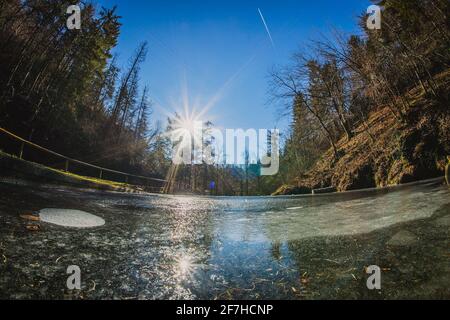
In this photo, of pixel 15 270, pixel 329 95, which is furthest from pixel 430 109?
pixel 15 270

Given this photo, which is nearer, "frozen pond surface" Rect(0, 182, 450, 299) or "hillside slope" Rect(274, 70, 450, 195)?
"frozen pond surface" Rect(0, 182, 450, 299)

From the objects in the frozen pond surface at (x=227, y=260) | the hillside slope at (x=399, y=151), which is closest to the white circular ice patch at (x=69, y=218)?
the frozen pond surface at (x=227, y=260)

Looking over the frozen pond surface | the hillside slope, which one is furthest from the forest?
the frozen pond surface

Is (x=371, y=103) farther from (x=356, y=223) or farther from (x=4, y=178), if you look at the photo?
(x=4, y=178)

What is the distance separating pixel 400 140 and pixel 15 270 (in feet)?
46.3

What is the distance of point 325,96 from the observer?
20438mm

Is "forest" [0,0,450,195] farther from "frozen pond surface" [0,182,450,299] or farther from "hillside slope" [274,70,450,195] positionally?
"frozen pond surface" [0,182,450,299]

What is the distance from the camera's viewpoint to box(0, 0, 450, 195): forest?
12.8m

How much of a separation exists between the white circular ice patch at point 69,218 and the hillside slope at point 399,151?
37.4 ft

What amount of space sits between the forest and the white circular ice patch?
37.6ft

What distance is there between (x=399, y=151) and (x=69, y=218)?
1280 centimetres

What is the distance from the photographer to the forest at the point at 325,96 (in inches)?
504

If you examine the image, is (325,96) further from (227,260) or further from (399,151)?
(227,260)

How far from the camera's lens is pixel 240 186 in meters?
74.7
